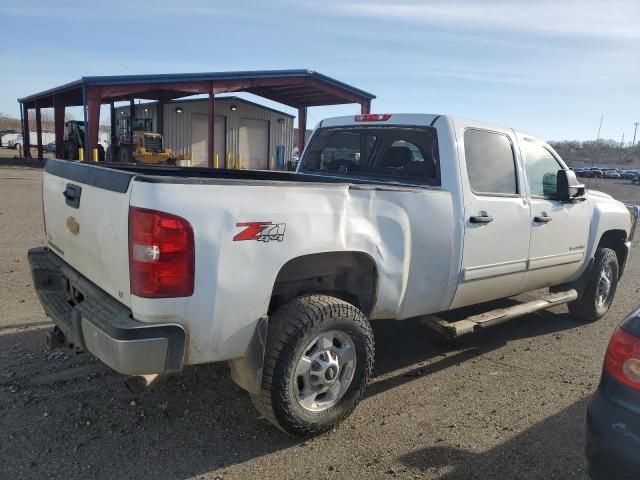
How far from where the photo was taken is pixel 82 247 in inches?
127

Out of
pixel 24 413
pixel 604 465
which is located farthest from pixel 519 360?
pixel 24 413

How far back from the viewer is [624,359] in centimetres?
246

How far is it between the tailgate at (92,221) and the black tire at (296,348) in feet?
2.90

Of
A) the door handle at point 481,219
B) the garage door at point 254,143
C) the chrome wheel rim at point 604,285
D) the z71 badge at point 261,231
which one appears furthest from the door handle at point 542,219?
the garage door at point 254,143

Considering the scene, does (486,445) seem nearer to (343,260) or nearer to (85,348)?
(343,260)

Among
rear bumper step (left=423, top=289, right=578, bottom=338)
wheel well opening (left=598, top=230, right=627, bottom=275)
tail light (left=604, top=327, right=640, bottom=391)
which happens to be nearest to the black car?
tail light (left=604, top=327, right=640, bottom=391)

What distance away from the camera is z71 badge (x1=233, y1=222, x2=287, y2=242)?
279cm

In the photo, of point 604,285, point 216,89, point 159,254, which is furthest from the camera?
point 216,89

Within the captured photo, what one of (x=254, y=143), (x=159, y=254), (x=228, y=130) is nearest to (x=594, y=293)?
(x=159, y=254)

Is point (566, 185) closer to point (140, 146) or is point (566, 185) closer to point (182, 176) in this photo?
point (182, 176)

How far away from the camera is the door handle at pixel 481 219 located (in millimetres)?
4105

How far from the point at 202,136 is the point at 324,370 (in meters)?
33.0

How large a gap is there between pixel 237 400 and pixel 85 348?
1.23 metres

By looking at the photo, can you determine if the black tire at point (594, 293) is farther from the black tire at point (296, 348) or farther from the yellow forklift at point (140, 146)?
the yellow forklift at point (140, 146)
